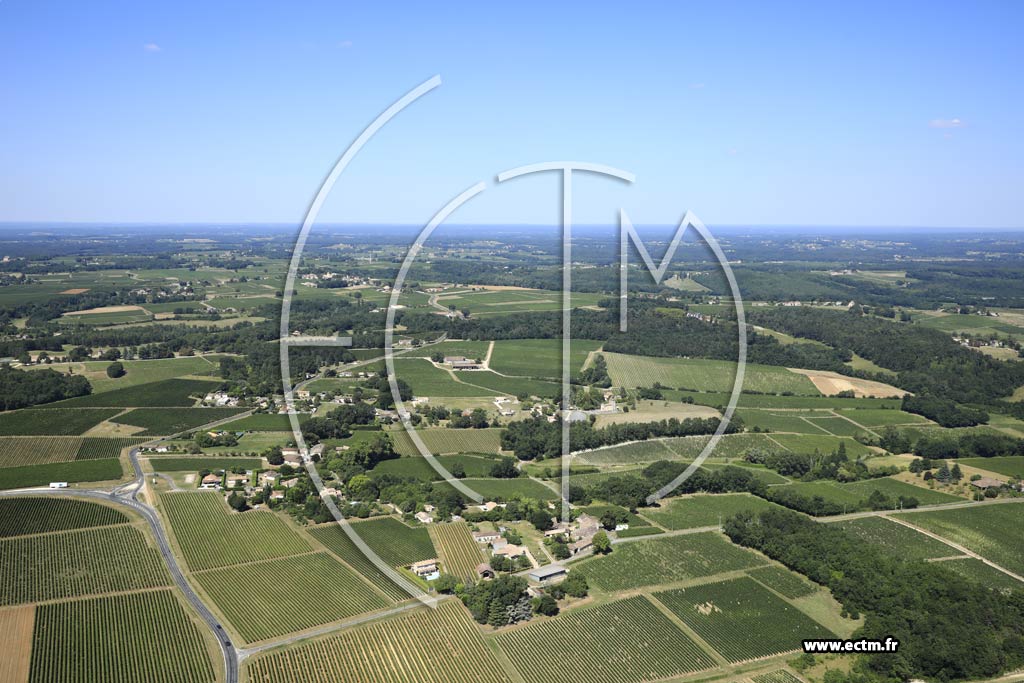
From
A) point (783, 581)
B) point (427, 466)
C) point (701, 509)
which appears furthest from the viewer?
point (427, 466)

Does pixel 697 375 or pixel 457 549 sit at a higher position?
pixel 697 375

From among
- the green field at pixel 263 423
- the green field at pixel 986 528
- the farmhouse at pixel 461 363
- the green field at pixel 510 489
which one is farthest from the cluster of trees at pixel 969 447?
the green field at pixel 263 423

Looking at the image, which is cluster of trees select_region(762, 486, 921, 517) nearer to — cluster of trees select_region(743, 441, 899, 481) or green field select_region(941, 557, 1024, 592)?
cluster of trees select_region(743, 441, 899, 481)

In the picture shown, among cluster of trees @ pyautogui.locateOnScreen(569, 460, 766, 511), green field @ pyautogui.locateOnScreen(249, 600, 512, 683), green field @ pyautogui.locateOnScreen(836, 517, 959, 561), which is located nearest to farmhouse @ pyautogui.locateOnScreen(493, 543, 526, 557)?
green field @ pyautogui.locateOnScreen(249, 600, 512, 683)

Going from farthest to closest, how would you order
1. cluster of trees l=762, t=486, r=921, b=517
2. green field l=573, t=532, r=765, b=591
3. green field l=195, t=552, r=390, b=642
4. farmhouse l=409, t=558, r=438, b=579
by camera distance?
cluster of trees l=762, t=486, r=921, b=517 < green field l=573, t=532, r=765, b=591 < farmhouse l=409, t=558, r=438, b=579 < green field l=195, t=552, r=390, b=642

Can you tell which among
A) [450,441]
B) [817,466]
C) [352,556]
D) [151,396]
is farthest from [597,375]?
[352,556]

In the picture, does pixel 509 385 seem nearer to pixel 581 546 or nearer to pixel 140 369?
pixel 581 546
